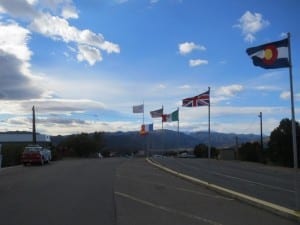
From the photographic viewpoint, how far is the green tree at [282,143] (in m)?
61.8

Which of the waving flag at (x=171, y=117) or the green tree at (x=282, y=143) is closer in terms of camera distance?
the green tree at (x=282, y=143)

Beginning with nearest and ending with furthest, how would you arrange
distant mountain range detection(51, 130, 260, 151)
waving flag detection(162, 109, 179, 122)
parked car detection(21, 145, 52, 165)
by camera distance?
parked car detection(21, 145, 52, 165) → waving flag detection(162, 109, 179, 122) → distant mountain range detection(51, 130, 260, 151)

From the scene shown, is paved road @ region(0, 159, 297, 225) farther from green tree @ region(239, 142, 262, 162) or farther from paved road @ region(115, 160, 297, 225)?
green tree @ region(239, 142, 262, 162)

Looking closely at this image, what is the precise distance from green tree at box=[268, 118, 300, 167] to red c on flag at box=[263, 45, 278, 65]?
162 ft

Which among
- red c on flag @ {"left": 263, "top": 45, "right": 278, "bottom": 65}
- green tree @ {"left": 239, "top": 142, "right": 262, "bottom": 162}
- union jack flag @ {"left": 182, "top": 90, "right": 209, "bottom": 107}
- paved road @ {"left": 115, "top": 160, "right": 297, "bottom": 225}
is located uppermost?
union jack flag @ {"left": 182, "top": 90, "right": 209, "bottom": 107}

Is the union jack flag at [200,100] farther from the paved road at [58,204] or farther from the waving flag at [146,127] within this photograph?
the waving flag at [146,127]

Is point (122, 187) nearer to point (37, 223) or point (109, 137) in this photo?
point (37, 223)

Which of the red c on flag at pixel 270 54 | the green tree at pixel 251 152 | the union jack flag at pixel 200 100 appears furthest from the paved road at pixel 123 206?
the green tree at pixel 251 152

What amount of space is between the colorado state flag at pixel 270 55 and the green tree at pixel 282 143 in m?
49.1

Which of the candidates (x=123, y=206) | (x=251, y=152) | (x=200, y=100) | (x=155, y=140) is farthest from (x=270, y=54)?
(x=155, y=140)

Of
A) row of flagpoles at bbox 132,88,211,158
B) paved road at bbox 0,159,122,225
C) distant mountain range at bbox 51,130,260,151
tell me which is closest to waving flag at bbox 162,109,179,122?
row of flagpoles at bbox 132,88,211,158

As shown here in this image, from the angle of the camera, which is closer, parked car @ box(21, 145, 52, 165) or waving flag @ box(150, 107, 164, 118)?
parked car @ box(21, 145, 52, 165)

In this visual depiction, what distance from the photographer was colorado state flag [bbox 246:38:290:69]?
43.7 feet

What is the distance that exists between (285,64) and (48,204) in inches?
317
